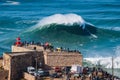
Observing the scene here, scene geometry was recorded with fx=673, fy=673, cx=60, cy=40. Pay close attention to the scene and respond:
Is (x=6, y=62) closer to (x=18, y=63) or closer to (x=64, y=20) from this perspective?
(x=18, y=63)

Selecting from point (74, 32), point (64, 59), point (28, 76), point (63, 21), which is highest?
point (63, 21)

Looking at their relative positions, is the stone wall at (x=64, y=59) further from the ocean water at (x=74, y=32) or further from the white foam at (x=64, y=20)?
the white foam at (x=64, y=20)

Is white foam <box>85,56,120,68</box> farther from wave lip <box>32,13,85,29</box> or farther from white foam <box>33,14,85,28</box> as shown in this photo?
white foam <box>33,14,85,28</box>

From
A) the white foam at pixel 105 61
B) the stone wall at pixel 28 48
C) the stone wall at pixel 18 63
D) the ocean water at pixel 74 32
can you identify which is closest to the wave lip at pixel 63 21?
the ocean water at pixel 74 32

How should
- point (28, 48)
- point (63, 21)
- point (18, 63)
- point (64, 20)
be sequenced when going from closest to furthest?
1. point (18, 63)
2. point (28, 48)
3. point (63, 21)
4. point (64, 20)

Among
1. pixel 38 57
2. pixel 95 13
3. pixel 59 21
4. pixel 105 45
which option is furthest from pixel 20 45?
pixel 95 13

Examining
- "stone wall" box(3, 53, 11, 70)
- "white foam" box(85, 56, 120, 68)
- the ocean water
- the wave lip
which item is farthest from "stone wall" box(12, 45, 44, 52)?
the wave lip

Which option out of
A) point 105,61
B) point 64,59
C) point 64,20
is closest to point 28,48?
point 64,59

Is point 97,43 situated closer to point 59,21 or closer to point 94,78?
point 59,21
